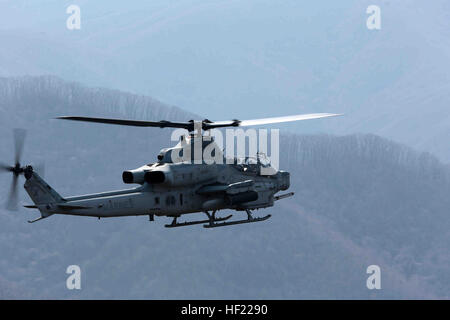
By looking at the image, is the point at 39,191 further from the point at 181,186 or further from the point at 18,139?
the point at 181,186

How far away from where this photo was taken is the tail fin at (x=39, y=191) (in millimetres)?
37312

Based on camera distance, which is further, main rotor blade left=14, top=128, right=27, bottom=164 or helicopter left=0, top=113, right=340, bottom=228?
helicopter left=0, top=113, right=340, bottom=228

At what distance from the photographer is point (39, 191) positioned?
3738 centimetres

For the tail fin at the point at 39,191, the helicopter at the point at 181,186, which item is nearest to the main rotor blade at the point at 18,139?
the helicopter at the point at 181,186

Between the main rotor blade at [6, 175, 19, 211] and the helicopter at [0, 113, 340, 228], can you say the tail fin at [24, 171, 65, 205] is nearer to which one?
the helicopter at [0, 113, 340, 228]

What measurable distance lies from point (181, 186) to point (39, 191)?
6.48m

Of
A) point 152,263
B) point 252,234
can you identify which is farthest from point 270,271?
point 152,263

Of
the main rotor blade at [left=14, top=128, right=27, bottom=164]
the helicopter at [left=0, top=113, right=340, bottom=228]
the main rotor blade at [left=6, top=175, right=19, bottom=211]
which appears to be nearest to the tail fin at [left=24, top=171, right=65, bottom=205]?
the helicopter at [left=0, top=113, right=340, bottom=228]

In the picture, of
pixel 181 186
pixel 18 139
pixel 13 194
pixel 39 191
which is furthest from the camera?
pixel 181 186

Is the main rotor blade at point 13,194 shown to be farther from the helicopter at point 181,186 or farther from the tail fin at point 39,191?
the tail fin at point 39,191

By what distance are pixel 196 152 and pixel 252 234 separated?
149730mm

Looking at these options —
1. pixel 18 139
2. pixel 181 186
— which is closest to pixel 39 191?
pixel 18 139

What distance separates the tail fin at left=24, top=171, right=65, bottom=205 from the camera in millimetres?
37312
